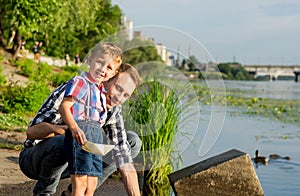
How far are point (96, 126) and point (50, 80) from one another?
1650 cm

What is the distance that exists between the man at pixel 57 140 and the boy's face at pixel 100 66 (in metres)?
0.27

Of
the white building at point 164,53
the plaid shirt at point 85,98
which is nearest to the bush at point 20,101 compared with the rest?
the white building at point 164,53

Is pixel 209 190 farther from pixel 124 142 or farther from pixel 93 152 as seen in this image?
pixel 93 152

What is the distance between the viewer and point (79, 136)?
13.4 ft

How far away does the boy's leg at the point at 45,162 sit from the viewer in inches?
178

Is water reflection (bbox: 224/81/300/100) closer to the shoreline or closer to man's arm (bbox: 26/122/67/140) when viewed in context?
the shoreline

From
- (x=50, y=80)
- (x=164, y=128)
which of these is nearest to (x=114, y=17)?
(x=50, y=80)

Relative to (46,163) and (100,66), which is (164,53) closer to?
(100,66)

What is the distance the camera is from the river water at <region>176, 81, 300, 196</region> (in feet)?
22.5

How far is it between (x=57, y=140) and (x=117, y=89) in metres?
0.62

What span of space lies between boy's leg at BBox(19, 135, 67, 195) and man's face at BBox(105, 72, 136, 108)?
18.8 inches

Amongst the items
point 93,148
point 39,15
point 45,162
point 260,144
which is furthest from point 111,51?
point 39,15

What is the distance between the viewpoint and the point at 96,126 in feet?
14.2

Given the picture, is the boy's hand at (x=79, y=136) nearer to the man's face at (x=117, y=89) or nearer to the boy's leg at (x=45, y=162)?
the boy's leg at (x=45, y=162)
